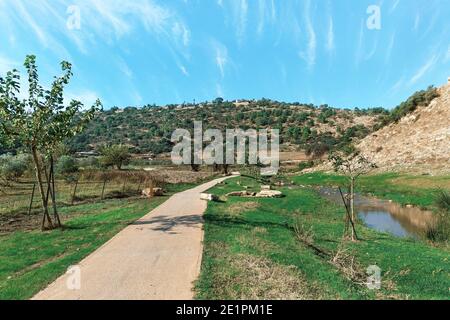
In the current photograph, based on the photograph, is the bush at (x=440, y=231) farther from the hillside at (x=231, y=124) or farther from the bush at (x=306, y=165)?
the hillside at (x=231, y=124)

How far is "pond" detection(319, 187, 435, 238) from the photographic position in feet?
72.4

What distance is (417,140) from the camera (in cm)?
5403

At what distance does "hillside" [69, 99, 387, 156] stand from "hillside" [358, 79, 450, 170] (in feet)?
71.2

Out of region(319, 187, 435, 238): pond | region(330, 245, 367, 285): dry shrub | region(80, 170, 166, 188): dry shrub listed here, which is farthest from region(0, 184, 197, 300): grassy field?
region(80, 170, 166, 188): dry shrub

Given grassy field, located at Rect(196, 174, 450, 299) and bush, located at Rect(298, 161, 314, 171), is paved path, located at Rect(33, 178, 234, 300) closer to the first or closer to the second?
grassy field, located at Rect(196, 174, 450, 299)

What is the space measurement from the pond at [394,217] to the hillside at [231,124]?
53.6 meters

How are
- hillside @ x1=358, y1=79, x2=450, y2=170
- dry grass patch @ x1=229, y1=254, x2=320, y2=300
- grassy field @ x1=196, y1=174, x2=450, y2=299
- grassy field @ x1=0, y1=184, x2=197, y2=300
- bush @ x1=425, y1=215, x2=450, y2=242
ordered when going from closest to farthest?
1. dry grass patch @ x1=229, y1=254, x2=320, y2=300
2. grassy field @ x1=196, y1=174, x2=450, y2=299
3. grassy field @ x1=0, y1=184, x2=197, y2=300
4. bush @ x1=425, y1=215, x2=450, y2=242
5. hillside @ x1=358, y1=79, x2=450, y2=170

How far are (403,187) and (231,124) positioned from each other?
283 ft

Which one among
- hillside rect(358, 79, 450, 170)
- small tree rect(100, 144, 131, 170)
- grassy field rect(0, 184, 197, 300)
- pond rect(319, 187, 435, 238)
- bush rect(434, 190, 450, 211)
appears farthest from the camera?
small tree rect(100, 144, 131, 170)

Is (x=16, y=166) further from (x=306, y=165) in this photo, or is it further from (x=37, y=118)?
(x=306, y=165)

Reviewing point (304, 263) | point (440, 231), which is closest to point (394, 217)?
point (440, 231)

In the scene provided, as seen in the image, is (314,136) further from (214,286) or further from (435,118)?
(214,286)

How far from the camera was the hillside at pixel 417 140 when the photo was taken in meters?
47.3
